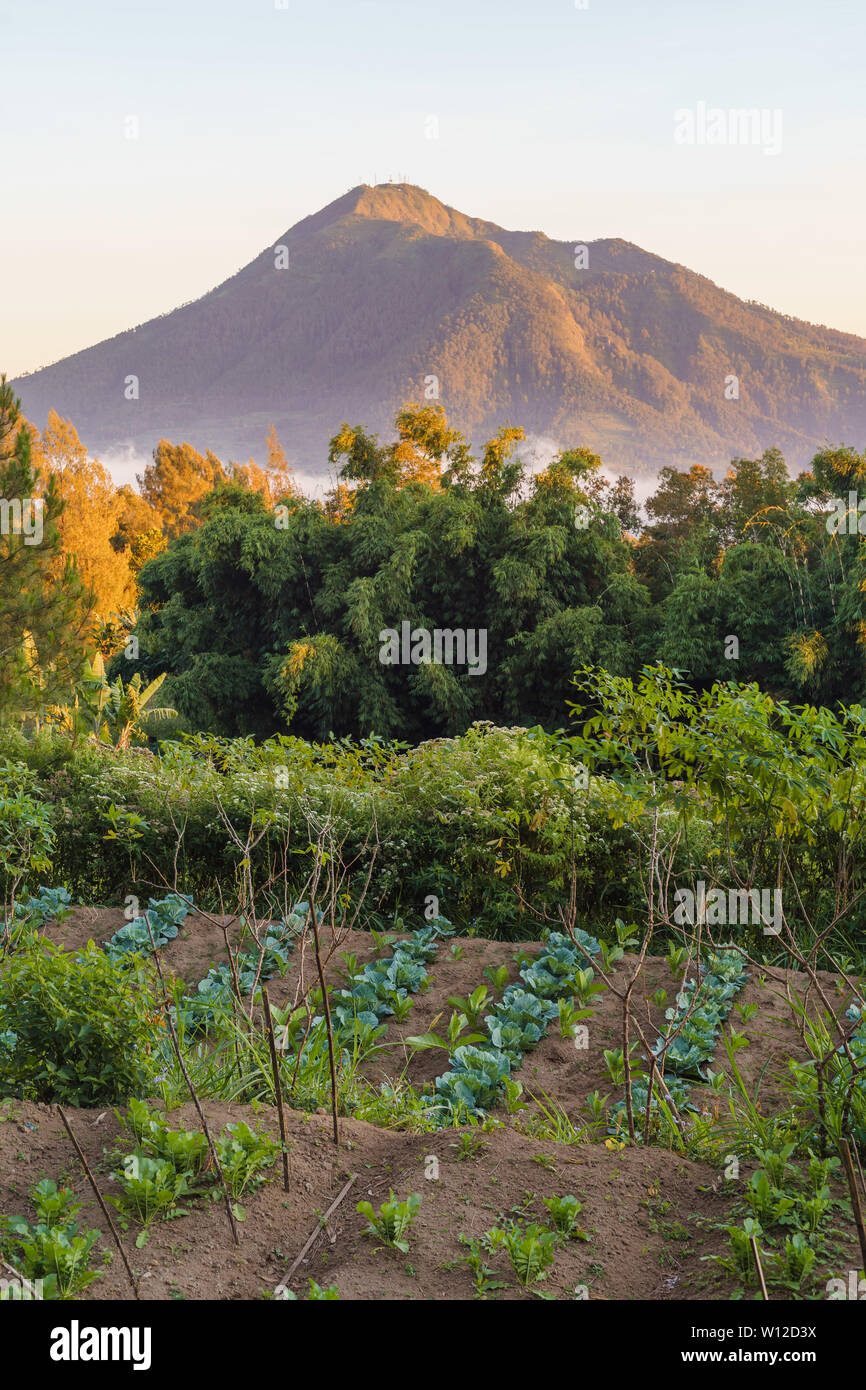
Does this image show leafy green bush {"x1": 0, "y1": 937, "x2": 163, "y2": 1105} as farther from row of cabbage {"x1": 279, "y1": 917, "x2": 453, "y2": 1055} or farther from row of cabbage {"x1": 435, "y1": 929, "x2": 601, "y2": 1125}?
row of cabbage {"x1": 435, "y1": 929, "x2": 601, "y2": 1125}

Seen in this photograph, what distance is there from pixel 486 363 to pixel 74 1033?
176 meters

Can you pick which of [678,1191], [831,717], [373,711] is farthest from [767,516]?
[678,1191]

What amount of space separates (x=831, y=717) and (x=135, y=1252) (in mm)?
2837

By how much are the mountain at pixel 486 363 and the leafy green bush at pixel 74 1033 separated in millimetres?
162948

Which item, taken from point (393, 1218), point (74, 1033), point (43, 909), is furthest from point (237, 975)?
point (43, 909)

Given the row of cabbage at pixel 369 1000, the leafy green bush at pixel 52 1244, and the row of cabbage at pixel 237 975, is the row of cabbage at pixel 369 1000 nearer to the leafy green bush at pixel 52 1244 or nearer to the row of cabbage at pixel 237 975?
the row of cabbage at pixel 237 975

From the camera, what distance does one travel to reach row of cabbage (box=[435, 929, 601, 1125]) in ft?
11.3

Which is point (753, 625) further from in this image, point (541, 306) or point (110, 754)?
point (541, 306)

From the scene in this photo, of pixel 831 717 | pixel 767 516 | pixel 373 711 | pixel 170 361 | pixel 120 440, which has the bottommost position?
pixel 373 711

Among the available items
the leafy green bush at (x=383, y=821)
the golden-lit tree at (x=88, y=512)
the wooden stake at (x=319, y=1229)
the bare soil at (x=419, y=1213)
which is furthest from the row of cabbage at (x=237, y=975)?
the golden-lit tree at (x=88, y=512)

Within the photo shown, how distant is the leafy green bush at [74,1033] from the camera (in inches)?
118

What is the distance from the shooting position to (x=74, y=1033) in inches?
117

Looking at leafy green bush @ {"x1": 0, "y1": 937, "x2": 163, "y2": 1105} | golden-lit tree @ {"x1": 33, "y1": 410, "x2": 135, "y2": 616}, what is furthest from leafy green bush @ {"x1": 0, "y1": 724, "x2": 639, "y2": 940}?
golden-lit tree @ {"x1": 33, "y1": 410, "x2": 135, "y2": 616}

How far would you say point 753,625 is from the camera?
18.9 m
